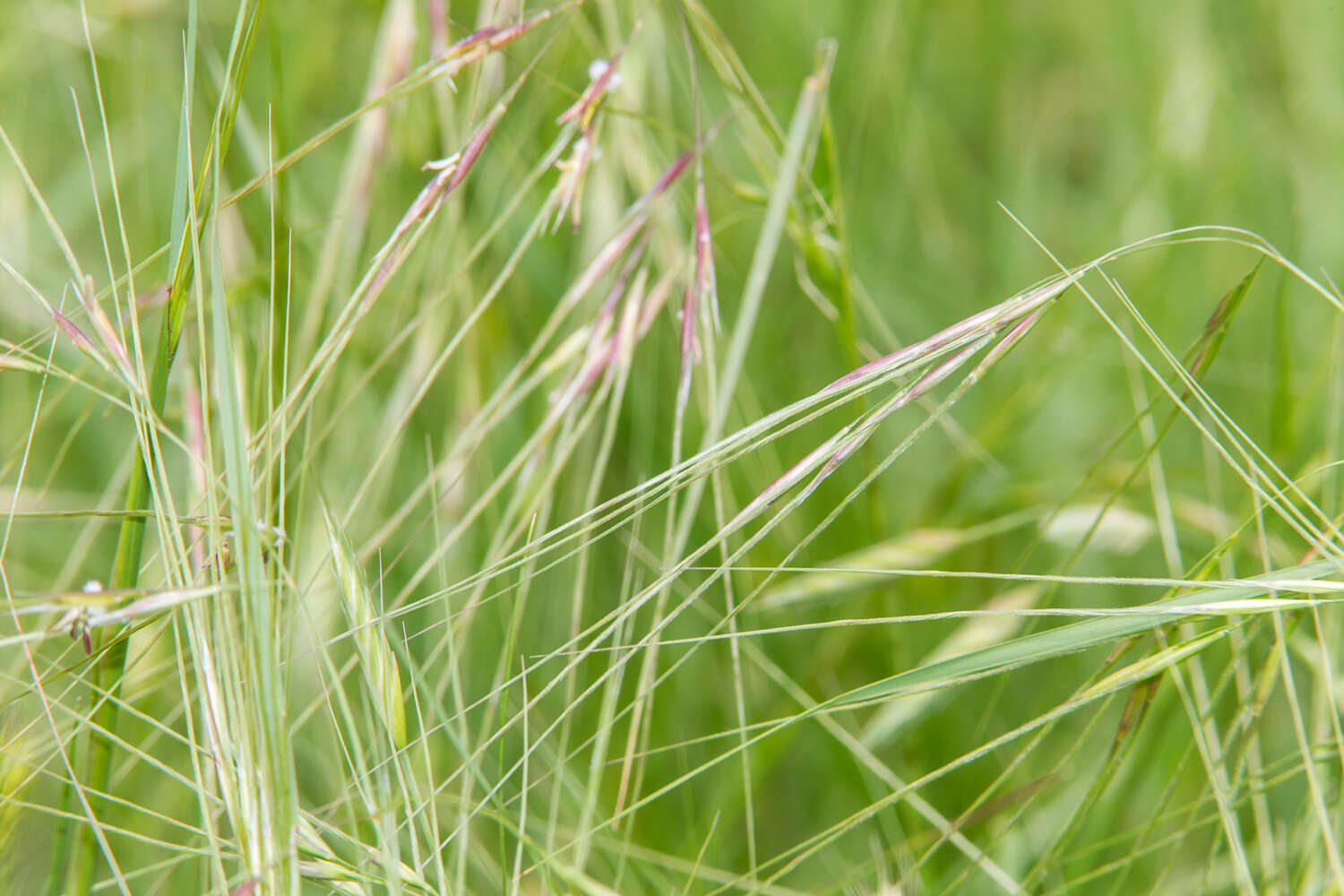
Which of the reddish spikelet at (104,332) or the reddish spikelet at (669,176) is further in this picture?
the reddish spikelet at (669,176)

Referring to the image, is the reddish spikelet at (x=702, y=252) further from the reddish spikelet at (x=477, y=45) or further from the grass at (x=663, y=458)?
the reddish spikelet at (x=477, y=45)

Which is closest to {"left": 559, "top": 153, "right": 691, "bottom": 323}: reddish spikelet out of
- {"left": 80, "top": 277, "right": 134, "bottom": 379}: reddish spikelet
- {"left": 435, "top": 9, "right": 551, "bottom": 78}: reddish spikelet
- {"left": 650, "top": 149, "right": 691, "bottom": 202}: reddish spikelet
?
{"left": 650, "top": 149, "right": 691, "bottom": 202}: reddish spikelet

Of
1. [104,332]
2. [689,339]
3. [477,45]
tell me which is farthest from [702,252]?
[104,332]

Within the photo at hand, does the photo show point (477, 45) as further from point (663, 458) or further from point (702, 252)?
point (663, 458)

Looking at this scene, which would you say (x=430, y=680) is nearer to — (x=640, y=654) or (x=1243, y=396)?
(x=640, y=654)

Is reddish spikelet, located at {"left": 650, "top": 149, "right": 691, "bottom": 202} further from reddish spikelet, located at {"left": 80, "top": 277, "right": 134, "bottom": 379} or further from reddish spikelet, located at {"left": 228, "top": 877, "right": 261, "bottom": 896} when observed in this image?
reddish spikelet, located at {"left": 228, "top": 877, "right": 261, "bottom": 896}

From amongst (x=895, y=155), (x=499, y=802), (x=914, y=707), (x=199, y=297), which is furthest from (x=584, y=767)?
(x=895, y=155)

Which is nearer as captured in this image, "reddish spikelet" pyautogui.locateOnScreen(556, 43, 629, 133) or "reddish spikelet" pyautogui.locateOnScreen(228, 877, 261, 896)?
"reddish spikelet" pyautogui.locateOnScreen(228, 877, 261, 896)

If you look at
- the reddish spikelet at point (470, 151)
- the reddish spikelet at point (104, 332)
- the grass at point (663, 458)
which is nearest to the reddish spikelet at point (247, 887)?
the grass at point (663, 458)
